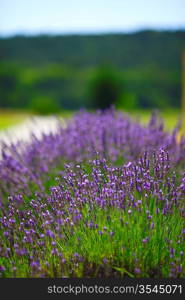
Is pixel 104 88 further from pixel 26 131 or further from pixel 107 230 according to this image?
pixel 107 230

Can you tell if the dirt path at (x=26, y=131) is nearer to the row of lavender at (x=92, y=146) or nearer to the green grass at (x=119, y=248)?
the row of lavender at (x=92, y=146)

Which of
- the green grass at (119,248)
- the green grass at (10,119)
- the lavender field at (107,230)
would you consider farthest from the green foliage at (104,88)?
the green grass at (119,248)

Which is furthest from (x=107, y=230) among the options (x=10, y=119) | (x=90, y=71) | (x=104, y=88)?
(x=90, y=71)

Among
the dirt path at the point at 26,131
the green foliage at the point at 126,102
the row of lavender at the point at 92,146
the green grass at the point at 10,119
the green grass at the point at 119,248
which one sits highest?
the row of lavender at the point at 92,146

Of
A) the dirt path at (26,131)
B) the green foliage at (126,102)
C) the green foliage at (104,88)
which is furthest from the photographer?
the green foliage at (104,88)

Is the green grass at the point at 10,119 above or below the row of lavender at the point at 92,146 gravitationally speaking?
below

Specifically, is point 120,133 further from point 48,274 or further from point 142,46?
point 142,46

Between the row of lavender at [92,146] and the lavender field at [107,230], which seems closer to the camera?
the lavender field at [107,230]

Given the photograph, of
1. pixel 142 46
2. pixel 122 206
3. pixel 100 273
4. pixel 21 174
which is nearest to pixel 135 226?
pixel 122 206
